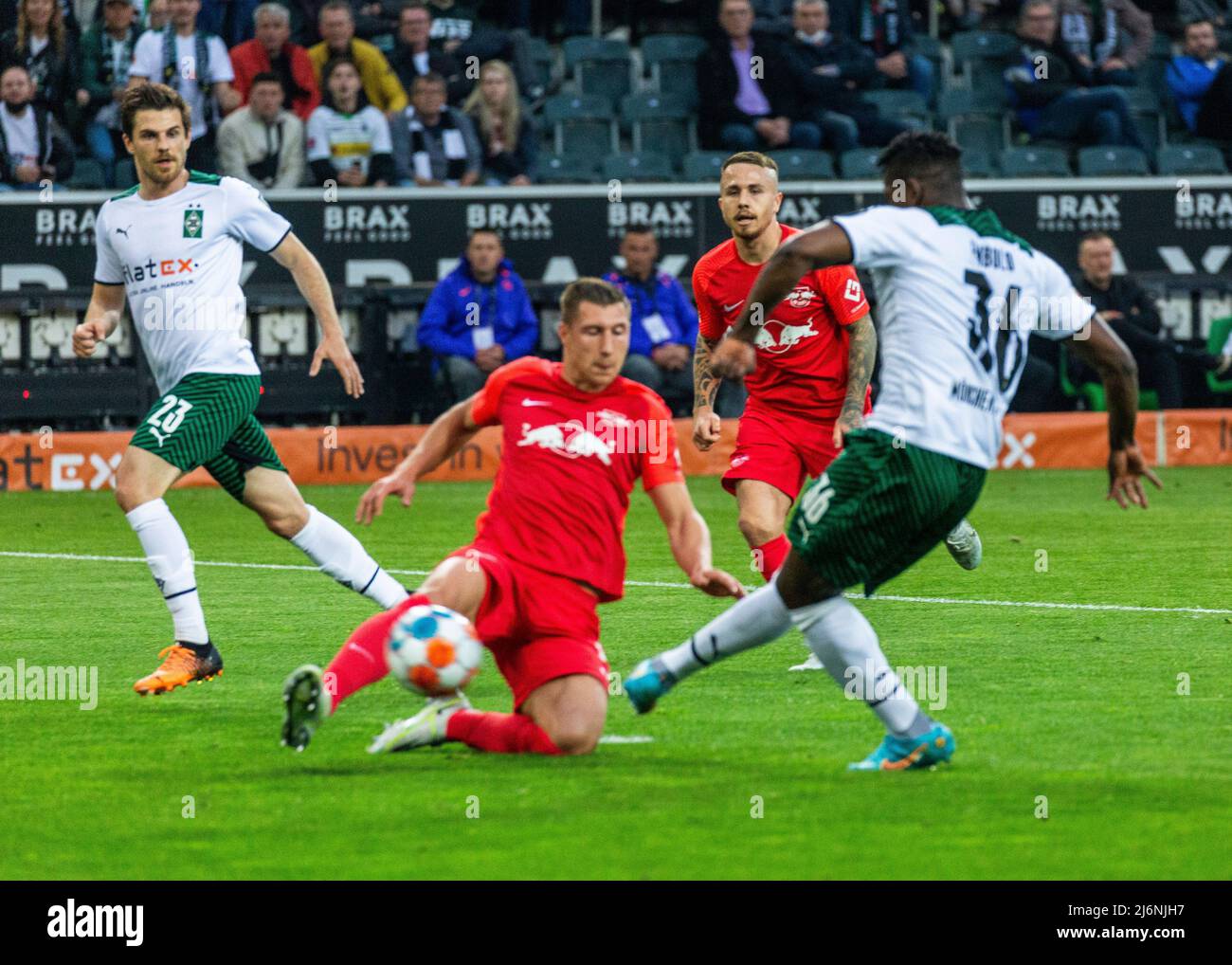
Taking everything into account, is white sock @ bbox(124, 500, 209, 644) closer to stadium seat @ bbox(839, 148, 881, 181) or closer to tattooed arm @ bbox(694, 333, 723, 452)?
tattooed arm @ bbox(694, 333, 723, 452)

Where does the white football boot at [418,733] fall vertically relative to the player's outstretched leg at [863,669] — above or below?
below

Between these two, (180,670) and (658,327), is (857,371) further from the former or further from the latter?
(658,327)

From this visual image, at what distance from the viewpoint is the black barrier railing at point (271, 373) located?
58.6 feet

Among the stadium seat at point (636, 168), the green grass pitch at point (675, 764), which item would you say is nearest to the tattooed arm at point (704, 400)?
the green grass pitch at point (675, 764)

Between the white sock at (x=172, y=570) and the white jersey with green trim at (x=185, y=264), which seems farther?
the white jersey with green trim at (x=185, y=264)

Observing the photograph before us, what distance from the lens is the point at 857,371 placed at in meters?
8.86

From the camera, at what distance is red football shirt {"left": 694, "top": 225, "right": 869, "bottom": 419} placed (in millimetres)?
8969

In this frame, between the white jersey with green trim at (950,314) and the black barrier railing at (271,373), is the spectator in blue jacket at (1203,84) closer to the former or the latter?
the black barrier railing at (271,373)

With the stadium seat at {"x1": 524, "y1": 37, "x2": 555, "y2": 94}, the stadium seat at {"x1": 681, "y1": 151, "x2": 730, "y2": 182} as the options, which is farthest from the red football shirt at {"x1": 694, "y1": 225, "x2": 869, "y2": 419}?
the stadium seat at {"x1": 524, "y1": 37, "x2": 555, "y2": 94}

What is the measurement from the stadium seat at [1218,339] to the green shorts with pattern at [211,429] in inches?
505

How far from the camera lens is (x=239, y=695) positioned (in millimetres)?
8078

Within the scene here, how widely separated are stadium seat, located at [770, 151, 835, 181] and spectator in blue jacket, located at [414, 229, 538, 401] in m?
3.40

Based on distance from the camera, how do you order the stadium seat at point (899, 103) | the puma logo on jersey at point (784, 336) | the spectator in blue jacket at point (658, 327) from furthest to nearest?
the stadium seat at point (899, 103) → the spectator in blue jacket at point (658, 327) → the puma logo on jersey at point (784, 336)

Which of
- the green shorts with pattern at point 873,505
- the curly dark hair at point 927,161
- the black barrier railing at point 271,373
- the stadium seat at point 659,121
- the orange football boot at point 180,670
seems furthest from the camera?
the stadium seat at point 659,121
